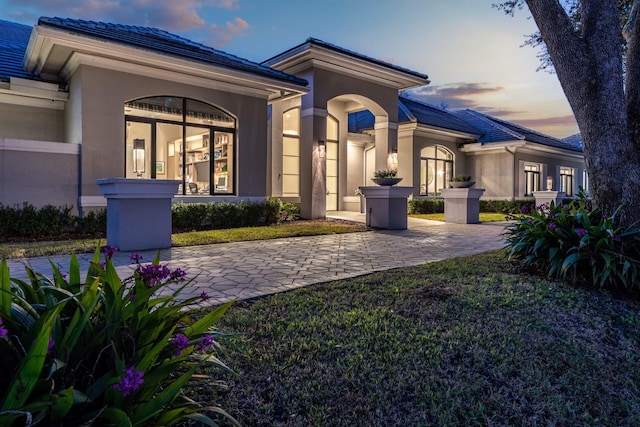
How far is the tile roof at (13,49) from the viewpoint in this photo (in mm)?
10602

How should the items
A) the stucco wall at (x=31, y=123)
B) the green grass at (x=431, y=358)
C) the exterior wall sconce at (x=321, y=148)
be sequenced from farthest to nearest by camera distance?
the exterior wall sconce at (x=321, y=148) < the stucco wall at (x=31, y=123) < the green grass at (x=431, y=358)

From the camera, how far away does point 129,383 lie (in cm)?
154

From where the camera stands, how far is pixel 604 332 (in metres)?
3.84

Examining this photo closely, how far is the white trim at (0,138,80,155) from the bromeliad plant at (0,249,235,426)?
27.4 ft

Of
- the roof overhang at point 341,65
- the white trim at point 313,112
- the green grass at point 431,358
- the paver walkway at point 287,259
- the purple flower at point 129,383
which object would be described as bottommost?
the green grass at point 431,358

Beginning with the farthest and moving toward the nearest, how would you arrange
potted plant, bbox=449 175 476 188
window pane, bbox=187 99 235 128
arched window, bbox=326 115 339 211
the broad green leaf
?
arched window, bbox=326 115 339 211 → potted plant, bbox=449 175 476 188 → window pane, bbox=187 99 235 128 → the broad green leaf

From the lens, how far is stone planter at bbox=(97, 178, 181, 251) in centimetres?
690

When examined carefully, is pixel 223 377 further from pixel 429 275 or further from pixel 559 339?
pixel 429 275

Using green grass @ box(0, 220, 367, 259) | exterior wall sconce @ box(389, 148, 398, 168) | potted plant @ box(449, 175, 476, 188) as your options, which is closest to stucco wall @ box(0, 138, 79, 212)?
green grass @ box(0, 220, 367, 259)

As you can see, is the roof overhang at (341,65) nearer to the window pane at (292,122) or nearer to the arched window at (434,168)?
the window pane at (292,122)

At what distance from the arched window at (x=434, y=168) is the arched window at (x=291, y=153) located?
24.3 ft

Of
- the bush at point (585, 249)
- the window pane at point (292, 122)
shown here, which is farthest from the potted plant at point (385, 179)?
the bush at point (585, 249)

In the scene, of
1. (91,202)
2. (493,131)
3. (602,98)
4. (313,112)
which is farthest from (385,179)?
→ (493,131)

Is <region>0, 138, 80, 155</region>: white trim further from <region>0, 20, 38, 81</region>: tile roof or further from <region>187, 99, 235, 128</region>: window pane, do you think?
<region>187, 99, 235, 128</region>: window pane
